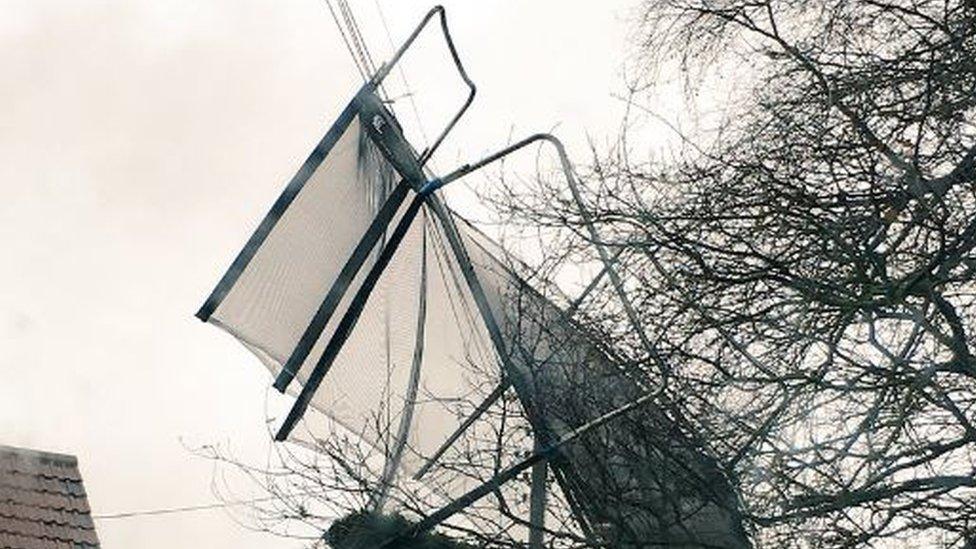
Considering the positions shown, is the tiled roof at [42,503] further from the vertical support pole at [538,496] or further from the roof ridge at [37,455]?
the vertical support pole at [538,496]

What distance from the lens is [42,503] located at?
13.5 meters

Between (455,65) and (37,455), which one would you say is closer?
(455,65)

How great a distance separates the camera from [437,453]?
8812mm

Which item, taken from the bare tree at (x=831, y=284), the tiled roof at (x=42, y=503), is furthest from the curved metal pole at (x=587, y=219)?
the tiled roof at (x=42, y=503)

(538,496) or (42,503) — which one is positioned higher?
(42,503)

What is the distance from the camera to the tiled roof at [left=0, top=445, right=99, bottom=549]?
13133 mm

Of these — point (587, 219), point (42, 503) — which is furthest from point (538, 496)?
point (42, 503)

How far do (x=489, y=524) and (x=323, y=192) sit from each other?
1.77 m

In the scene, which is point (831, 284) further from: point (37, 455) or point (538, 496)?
point (37, 455)

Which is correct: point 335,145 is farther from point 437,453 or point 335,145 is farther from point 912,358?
point 912,358

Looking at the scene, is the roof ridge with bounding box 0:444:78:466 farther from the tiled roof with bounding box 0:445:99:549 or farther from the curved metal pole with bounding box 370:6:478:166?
the curved metal pole with bounding box 370:6:478:166

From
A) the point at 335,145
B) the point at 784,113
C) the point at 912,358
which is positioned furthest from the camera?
the point at 335,145

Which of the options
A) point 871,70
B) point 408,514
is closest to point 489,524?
point 408,514

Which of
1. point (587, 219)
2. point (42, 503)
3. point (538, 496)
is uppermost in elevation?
point (42, 503)
